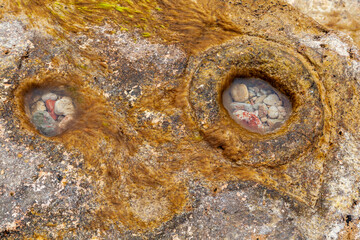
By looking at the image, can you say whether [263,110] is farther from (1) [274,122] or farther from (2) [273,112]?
(1) [274,122]

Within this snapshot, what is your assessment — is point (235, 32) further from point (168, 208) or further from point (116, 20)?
point (168, 208)

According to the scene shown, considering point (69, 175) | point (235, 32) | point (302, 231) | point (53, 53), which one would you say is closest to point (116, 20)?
point (53, 53)

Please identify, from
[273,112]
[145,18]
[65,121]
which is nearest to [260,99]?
[273,112]

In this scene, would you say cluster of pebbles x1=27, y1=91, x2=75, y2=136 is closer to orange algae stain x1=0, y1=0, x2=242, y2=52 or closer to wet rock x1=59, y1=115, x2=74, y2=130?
wet rock x1=59, y1=115, x2=74, y2=130

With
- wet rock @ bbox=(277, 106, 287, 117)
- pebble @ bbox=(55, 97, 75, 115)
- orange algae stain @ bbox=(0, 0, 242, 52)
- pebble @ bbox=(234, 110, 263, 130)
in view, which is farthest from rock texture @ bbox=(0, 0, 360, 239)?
pebble @ bbox=(234, 110, 263, 130)

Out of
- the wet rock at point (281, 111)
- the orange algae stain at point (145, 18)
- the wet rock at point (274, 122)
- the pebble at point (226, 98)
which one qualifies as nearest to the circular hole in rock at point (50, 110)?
the orange algae stain at point (145, 18)
